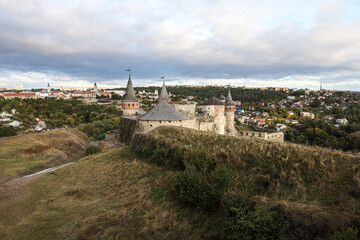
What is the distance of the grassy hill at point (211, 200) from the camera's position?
520 cm

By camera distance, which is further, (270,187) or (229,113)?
(229,113)

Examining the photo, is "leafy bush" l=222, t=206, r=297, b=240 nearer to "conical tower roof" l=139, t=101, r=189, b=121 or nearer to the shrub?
the shrub

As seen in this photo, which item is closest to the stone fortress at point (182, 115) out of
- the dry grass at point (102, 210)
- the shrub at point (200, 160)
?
the dry grass at point (102, 210)

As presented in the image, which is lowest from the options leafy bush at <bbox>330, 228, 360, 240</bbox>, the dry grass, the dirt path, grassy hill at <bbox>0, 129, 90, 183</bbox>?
grassy hill at <bbox>0, 129, 90, 183</bbox>

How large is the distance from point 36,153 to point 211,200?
19819mm

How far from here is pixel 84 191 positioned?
10.2 m

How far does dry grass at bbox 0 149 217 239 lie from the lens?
6754 millimetres

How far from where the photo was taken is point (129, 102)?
31.4 metres

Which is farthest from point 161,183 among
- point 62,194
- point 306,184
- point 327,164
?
point 327,164

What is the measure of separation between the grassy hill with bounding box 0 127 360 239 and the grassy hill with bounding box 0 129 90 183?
5706mm

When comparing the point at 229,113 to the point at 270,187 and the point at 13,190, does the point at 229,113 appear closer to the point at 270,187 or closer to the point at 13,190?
the point at 270,187

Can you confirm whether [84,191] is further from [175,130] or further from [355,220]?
[355,220]

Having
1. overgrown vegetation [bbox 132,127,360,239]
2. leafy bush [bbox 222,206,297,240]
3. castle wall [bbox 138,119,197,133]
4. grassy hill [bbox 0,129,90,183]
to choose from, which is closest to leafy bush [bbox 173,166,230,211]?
overgrown vegetation [bbox 132,127,360,239]

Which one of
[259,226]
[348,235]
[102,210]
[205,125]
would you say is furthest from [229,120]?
[348,235]
